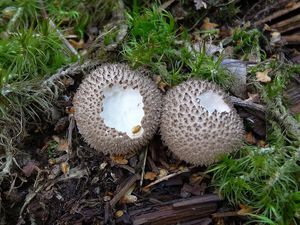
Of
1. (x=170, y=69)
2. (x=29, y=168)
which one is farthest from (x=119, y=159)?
(x=170, y=69)

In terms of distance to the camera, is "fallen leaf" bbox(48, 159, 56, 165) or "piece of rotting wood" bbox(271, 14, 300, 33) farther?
"piece of rotting wood" bbox(271, 14, 300, 33)

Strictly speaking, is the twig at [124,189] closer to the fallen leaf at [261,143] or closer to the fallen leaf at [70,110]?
the fallen leaf at [70,110]

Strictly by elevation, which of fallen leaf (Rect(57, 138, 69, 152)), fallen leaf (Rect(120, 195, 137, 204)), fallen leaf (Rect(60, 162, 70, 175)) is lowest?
fallen leaf (Rect(120, 195, 137, 204))

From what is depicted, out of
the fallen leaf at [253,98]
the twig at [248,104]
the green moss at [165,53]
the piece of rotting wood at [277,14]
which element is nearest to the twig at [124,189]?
the green moss at [165,53]

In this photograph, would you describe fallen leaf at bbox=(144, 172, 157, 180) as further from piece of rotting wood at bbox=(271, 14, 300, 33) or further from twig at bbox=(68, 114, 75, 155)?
piece of rotting wood at bbox=(271, 14, 300, 33)

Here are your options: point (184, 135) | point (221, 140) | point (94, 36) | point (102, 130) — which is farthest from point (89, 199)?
point (94, 36)

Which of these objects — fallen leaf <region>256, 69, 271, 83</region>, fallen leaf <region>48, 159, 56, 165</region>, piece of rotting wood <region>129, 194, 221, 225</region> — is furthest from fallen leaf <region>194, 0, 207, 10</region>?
fallen leaf <region>48, 159, 56, 165</region>

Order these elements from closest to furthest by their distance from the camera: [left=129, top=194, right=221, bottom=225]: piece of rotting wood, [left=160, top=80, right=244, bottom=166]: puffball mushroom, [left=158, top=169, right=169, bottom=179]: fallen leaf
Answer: [left=160, top=80, right=244, bottom=166]: puffball mushroom
[left=129, top=194, right=221, bottom=225]: piece of rotting wood
[left=158, top=169, right=169, bottom=179]: fallen leaf
